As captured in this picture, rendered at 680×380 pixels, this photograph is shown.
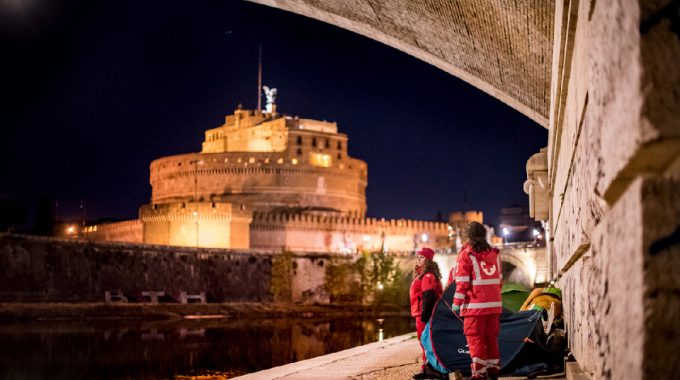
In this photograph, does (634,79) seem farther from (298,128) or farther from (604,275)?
(298,128)

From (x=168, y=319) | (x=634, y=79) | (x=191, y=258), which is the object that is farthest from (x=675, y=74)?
(x=191, y=258)

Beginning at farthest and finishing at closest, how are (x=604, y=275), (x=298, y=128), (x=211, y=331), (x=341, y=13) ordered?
(x=298, y=128), (x=211, y=331), (x=341, y=13), (x=604, y=275)

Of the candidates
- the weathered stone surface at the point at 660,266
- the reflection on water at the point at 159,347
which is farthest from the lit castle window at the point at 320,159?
the weathered stone surface at the point at 660,266

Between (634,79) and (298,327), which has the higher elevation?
(634,79)

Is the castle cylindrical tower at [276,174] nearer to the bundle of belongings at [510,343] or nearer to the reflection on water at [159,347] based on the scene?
the reflection on water at [159,347]

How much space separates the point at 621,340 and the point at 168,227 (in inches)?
1654

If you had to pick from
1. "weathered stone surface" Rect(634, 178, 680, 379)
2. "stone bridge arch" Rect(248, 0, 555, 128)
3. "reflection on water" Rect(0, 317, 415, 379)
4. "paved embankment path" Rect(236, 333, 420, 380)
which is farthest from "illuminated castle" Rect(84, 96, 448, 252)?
"weathered stone surface" Rect(634, 178, 680, 379)

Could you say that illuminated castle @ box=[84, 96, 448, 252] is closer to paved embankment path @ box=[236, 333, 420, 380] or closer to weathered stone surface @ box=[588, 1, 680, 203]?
paved embankment path @ box=[236, 333, 420, 380]


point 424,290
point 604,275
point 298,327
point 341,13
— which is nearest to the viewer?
point 604,275

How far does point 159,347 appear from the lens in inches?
725

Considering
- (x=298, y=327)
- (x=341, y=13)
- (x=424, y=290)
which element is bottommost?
(x=298, y=327)

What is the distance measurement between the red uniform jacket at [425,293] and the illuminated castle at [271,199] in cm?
3764

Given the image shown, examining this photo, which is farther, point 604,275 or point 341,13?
point 341,13

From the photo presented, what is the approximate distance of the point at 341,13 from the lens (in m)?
8.53
